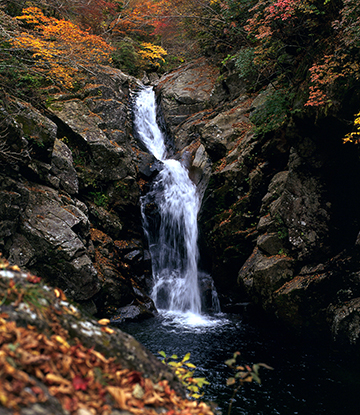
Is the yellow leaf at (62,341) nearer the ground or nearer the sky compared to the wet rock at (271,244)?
nearer the ground

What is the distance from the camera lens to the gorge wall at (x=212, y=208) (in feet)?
23.3

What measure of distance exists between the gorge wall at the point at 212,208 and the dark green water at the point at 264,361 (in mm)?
638

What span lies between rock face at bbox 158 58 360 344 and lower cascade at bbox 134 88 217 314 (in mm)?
928

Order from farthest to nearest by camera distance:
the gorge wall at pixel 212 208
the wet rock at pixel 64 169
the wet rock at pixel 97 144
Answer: the wet rock at pixel 97 144 → the wet rock at pixel 64 169 → the gorge wall at pixel 212 208

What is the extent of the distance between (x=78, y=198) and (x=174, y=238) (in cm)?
426

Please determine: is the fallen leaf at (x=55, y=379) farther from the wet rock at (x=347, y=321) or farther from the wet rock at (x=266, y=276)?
the wet rock at (x=266, y=276)

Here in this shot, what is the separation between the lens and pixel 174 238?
12.1 metres

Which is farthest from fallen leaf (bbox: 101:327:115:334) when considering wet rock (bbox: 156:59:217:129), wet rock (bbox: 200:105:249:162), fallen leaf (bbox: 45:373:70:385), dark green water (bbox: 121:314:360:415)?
wet rock (bbox: 156:59:217:129)

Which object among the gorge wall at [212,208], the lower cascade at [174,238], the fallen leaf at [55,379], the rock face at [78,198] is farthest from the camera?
the lower cascade at [174,238]

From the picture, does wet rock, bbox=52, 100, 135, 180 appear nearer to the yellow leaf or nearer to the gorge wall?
the gorge wall

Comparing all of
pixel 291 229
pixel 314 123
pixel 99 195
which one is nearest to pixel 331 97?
pixel 314 123

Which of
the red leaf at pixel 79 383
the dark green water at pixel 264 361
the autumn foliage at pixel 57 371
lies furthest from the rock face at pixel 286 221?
the red leaf at pixel 79 383

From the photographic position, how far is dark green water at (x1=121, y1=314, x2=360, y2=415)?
516cm

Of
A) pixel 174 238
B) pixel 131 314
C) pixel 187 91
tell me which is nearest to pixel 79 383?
pixel 131 314
